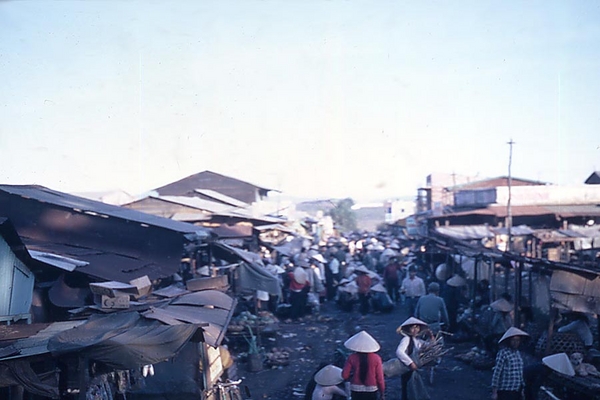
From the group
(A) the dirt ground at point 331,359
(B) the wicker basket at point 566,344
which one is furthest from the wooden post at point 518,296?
(B) the wicker basket at point 566,344

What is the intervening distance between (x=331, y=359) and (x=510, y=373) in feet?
18.4

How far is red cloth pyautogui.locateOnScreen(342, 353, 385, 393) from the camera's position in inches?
285

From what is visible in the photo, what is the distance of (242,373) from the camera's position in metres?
11.5

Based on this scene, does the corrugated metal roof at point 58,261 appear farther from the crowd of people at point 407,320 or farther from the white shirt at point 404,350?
the white shirt at point 404,350

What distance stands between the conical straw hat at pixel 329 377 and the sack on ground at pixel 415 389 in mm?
1672

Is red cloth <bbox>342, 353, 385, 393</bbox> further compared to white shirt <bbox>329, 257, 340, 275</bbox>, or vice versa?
white shirt <bbox>329, 257, 340, 275</bbox>

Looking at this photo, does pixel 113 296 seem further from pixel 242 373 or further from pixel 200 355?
pixel 242 373

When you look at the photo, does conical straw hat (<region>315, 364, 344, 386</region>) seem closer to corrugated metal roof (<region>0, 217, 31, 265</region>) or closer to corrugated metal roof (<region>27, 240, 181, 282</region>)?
corrugated metal roof (<region>0, 217, 31, 265</region>)

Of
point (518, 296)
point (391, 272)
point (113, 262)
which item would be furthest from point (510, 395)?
point (391, 272)

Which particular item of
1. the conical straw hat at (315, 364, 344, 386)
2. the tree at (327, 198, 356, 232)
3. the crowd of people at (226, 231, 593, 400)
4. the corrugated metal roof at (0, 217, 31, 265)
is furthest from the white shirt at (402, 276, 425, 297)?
the tree at (327, 198, 356, 232)

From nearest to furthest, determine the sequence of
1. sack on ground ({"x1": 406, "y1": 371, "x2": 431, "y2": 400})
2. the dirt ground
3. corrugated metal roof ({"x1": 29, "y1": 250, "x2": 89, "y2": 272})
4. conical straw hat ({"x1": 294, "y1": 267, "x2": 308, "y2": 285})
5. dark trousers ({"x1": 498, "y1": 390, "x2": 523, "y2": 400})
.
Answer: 1. dark trousers ({"x1": 498, "y1": 390, "x2": 523, "y2": 400})
2. sack on ground ({"x1": 406, "y1": 371, "x2": 431, "y2": 400})
3. corrugated metal roof ({"x1": 29, "y1": 250, "x2": 89, "y2": 272})
4. the dirt ground
5. conical straw hat ({"x1": 294, "y1": 267, "x2": 308, "y2": 285})

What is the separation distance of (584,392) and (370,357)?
113 inches

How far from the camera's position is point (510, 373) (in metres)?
7.29

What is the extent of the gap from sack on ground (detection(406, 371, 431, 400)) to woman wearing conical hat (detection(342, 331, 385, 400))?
1384 millimetres
